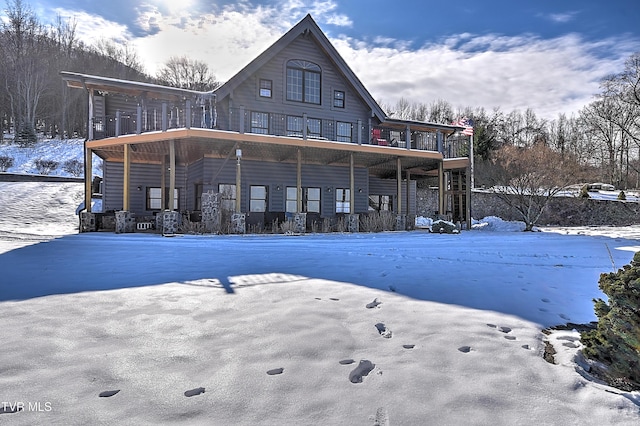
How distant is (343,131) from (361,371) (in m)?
18.2

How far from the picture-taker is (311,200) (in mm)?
19547

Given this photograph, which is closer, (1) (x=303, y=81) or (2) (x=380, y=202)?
(1) (x=303, y=81)

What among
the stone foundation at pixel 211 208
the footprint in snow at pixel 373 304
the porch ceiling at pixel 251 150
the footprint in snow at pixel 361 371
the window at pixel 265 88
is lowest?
the footprint in snow at pixel 361 371

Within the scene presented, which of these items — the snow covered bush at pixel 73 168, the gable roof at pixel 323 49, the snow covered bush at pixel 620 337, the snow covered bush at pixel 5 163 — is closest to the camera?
the snow covered bush at pixel 620 337

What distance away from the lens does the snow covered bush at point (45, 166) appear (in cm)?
3118

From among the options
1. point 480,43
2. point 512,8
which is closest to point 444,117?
point 480,43

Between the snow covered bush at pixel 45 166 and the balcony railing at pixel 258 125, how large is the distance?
62.9ft

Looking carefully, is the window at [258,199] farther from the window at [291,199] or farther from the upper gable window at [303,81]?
the upper gable window at [303,81]

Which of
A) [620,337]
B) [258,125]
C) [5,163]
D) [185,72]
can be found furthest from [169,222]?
[185,72]

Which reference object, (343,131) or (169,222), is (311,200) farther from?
(169,222)

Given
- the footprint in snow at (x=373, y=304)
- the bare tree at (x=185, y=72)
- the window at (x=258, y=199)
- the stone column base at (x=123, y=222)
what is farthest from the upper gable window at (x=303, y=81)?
the bare tree at (x=185, y=72)

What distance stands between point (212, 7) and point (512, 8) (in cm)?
1025

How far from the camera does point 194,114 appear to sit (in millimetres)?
15477

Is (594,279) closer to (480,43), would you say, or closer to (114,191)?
(480,43)
